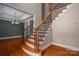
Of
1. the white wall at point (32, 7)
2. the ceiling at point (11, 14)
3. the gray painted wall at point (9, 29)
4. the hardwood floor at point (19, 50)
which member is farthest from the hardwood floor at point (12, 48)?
the white wall at point (32, 7)

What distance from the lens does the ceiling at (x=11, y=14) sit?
1.72m

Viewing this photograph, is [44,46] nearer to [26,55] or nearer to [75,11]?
[26,55]

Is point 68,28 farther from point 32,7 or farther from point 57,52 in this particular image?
point 32,7

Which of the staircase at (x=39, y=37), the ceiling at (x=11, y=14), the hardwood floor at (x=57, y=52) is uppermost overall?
the ceiling at (x=11, y=14)

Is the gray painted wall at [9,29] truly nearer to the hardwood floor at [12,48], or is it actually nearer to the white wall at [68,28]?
the hardwood floor at [12,48]

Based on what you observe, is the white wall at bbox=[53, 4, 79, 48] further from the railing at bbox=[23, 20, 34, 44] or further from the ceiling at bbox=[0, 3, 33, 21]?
the ceiling at bbox=[0, 3, 33, 21]

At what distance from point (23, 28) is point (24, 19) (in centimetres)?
15

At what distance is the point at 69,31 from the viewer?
1750 millimetres

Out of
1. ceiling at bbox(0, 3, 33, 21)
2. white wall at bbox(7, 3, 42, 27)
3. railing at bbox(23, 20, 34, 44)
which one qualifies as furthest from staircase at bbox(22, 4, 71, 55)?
ceiling at bbox(0, 3, 33, 21)

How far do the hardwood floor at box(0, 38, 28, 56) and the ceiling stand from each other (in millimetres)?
352

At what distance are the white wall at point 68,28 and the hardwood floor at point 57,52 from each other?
0.10 m

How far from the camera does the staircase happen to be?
1768mm

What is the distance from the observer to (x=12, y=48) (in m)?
1.78

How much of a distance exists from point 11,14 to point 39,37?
58cm
